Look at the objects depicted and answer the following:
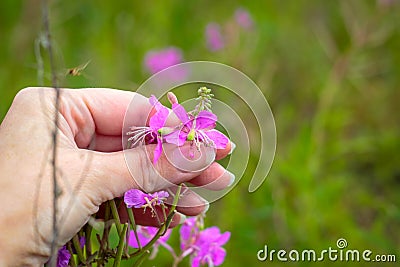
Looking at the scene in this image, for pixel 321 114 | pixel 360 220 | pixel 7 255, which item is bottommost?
pixel 7 255

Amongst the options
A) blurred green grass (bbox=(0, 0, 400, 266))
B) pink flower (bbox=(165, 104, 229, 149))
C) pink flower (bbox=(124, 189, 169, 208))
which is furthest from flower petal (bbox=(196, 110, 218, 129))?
blurred green grass (bbox=(0, 0, 400, 266))

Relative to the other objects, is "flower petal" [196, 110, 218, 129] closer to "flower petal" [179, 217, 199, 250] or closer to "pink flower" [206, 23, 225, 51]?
"flower petal" [179, 217, 199, 250]

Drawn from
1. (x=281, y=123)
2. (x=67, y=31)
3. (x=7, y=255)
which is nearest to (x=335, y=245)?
(x=281, y=123)

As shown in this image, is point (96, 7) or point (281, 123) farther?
point (96, 7)

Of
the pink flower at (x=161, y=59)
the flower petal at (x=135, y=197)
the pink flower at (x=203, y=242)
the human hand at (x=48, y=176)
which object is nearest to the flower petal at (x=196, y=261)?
the pink flower at (x=203, y=242)

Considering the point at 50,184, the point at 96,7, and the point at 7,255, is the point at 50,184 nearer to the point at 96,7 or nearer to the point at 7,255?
the point at 7,255

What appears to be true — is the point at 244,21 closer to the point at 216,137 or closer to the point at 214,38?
the point at 214,38
